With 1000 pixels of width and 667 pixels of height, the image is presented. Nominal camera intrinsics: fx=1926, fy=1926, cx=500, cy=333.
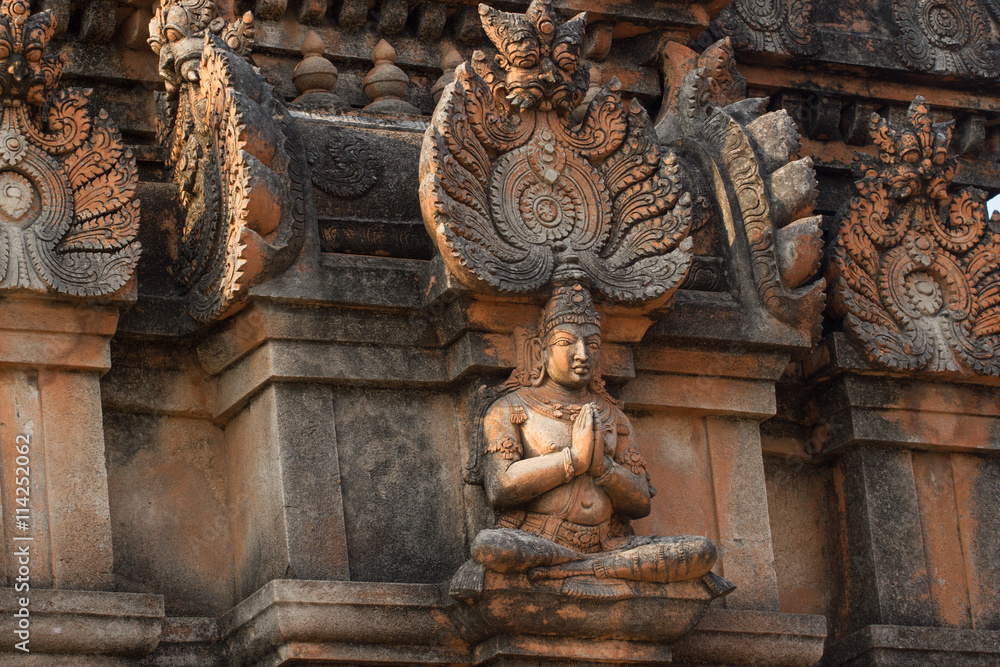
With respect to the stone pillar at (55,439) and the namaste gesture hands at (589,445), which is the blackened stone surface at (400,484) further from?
the stone pillar at (55,439)

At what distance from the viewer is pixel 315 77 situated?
1096cm

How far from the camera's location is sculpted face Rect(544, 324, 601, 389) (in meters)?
9.66

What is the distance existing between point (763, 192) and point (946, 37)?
3204 millimetres

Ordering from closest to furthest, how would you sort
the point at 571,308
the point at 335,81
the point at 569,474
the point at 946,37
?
the point at 569,474, the point at 571,308, the point at 335,81, the point at 946,37

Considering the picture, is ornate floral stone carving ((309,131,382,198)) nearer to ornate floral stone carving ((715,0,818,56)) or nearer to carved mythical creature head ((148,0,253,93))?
carved mythical creature head ((148,0,253,93))

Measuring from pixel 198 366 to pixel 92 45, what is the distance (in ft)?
6.57

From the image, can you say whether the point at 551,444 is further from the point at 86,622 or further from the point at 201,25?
Result: the point at 201,25

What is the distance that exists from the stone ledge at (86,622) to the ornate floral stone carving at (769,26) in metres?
5.70

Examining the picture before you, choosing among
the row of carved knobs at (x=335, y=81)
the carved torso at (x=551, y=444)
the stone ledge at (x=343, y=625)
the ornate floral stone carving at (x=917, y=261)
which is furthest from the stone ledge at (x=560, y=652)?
the row of carved knobs at (x=335, y=81)

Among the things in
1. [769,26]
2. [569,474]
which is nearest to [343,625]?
[569,474]

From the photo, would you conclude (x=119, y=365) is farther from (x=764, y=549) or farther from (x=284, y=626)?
(x=764, y=549)

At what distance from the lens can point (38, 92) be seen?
9609mm

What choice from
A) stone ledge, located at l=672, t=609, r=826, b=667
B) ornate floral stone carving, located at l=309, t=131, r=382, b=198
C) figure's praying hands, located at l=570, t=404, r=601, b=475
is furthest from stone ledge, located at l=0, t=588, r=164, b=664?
stone ledge, located at l=672, t=609, r=826, b=667

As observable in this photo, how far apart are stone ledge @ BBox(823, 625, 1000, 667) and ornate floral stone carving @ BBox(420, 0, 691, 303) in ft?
8.04
